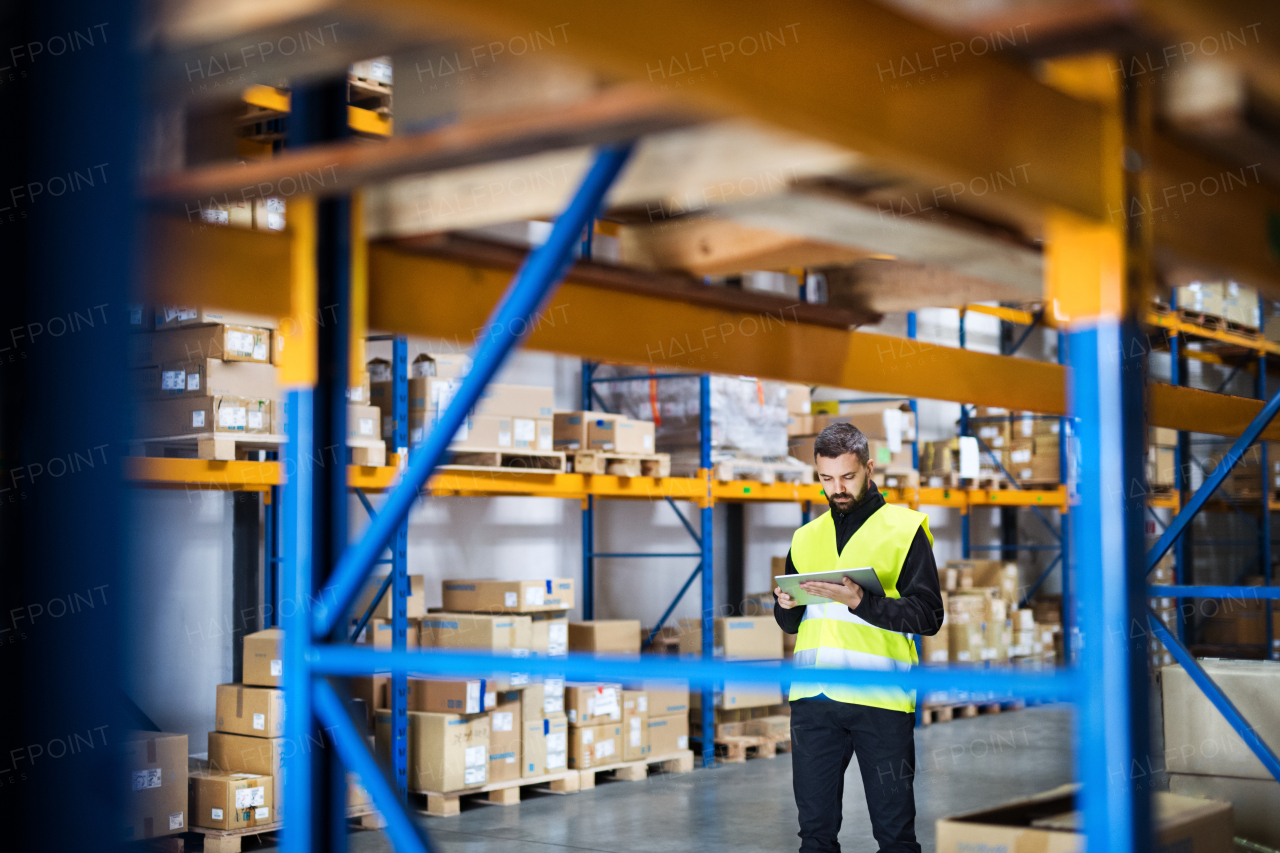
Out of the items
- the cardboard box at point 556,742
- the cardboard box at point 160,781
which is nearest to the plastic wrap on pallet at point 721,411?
the cardboard box at point 556,742

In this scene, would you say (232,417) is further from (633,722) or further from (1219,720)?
(1219,720)

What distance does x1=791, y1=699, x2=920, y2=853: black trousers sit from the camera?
4020 millimetres

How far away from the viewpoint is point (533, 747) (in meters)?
8.31

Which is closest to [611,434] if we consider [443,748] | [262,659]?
[443,748]

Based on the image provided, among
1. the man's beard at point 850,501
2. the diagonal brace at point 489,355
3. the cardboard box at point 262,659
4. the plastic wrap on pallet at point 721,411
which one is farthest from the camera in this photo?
the plastic wrap on pallet at point 721,411

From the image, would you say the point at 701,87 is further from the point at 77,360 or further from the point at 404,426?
the point at 404,426

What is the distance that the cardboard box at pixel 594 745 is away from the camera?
870 centimetres

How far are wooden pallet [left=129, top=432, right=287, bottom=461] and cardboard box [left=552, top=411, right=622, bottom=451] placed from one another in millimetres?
2243

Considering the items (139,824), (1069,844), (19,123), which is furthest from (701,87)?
(139,824)

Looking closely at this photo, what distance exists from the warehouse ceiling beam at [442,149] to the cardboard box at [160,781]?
4.80 meters

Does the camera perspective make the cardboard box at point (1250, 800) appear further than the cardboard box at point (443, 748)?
No

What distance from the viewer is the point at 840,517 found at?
14.7ft

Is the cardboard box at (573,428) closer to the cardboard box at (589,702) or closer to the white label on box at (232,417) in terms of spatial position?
the cardboard box at (589,702)

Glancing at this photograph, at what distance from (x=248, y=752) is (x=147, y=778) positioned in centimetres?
76
